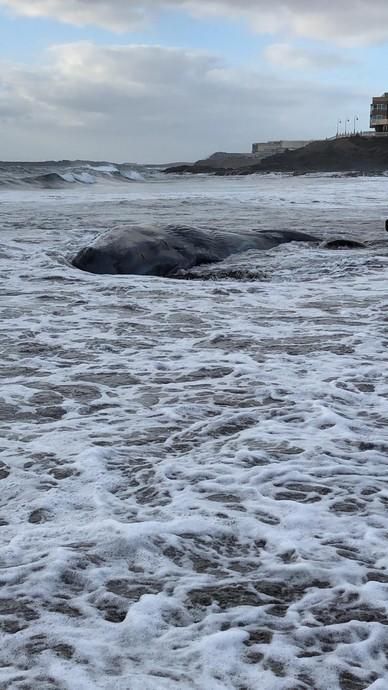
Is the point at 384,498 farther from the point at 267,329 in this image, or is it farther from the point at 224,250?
the point at 224,250

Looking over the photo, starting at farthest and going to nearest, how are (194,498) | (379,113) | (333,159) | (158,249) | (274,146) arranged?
(274,146) < (379,113) < (333,159) < (158,249) < (194,498)

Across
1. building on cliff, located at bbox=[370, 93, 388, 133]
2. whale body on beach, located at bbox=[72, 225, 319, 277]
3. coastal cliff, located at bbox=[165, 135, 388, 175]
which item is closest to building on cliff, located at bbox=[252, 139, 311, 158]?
building on cliff, located at bbox=[370, 93, 388, 133]

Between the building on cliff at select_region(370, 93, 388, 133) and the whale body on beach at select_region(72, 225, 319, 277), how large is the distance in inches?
3816

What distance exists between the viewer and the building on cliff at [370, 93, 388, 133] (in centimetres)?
10019

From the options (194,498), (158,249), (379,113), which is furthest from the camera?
(379,113)

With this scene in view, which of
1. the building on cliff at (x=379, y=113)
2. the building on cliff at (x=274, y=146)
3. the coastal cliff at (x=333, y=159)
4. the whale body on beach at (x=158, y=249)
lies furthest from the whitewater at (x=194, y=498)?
the building on cliff at (x=274, y=146)

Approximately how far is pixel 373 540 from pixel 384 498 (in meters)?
0.38

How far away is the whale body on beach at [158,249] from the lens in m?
9.38

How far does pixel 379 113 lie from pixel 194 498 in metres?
108

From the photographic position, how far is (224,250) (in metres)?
10.7

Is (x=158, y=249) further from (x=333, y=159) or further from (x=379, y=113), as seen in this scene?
(x=379, y=113)

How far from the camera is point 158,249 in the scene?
386 inches

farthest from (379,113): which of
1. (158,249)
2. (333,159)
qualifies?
(158,249)

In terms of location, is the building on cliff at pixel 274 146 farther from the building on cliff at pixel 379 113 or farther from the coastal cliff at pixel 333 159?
the coastal cliff at pixel 333 159
